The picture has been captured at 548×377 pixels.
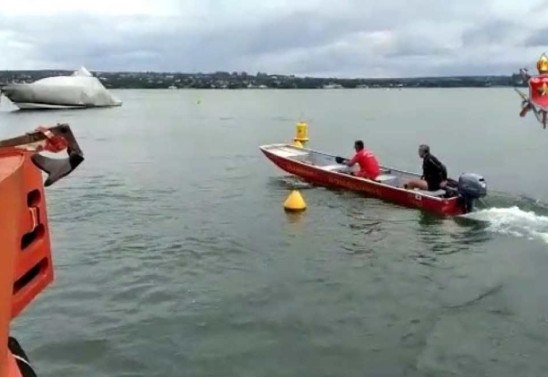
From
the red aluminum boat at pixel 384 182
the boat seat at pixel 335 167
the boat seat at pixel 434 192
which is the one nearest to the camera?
the red aluminum boat at pixel 384 182

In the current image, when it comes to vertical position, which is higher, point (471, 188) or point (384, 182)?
point (471, 188)

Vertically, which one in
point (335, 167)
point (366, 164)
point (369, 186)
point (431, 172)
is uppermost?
point (431, 172)

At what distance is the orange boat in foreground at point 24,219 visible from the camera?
3635 mm

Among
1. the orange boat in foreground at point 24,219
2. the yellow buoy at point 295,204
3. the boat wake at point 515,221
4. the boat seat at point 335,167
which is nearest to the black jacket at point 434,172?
the boat wake at point 515,221

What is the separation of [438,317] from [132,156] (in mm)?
25090

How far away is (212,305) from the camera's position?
1052cm

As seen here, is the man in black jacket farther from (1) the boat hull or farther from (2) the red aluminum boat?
(1) the boat hull

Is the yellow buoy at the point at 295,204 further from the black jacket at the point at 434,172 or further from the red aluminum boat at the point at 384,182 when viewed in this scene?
the black jacket at the point at 434,172

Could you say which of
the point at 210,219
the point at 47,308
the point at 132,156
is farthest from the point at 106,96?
the point at 47,308

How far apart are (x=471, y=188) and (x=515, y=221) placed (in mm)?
1333

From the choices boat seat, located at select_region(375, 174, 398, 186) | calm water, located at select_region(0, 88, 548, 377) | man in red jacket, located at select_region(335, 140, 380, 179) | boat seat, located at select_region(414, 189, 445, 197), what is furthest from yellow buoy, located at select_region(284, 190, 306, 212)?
boat seat, located at select_region(414, 189, 445, 197)

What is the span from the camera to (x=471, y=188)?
15.7m

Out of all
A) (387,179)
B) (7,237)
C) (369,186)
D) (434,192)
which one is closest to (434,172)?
(434,192)

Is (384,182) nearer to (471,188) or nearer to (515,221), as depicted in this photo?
(471,188)
